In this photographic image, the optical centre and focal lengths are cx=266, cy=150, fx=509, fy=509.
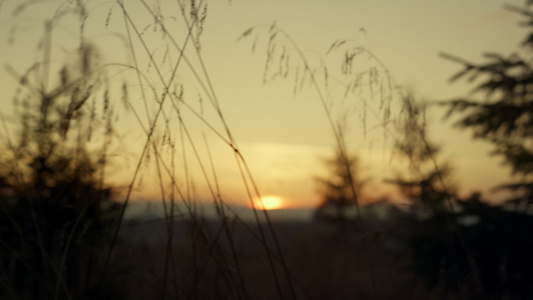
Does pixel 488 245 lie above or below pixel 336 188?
below

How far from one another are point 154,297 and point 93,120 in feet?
3.32

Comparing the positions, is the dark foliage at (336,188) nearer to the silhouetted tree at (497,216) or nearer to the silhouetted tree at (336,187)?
the silhouetted tree at (336,187)

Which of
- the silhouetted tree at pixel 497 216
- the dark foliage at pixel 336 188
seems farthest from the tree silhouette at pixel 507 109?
the dark foliage at pixel 336 188

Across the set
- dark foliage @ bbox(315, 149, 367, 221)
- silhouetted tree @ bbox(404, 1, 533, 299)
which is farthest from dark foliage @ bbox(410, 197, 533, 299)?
dark foliage @ bbox(315, 149, 367, 221)

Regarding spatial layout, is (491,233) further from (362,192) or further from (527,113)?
(362,192)

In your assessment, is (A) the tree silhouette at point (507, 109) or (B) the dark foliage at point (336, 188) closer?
(A) the tree silhouette at point (507, 109)

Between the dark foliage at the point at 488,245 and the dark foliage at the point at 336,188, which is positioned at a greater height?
the dark foliage at the point at 336,188

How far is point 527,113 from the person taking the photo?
453 centimetres

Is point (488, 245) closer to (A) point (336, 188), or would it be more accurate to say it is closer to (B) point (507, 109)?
(B) point (507, 109)

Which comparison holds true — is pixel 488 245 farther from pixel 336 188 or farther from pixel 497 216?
pixel 336 188

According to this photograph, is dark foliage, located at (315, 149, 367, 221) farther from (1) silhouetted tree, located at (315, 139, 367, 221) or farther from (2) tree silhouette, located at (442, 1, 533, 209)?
(2) tree silhouette, located at (442, 1, 533, 209)

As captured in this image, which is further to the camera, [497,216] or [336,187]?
[336,187]

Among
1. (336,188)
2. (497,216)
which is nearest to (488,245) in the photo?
(497,216)

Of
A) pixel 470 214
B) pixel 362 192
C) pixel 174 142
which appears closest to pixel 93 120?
pixel 174 142
